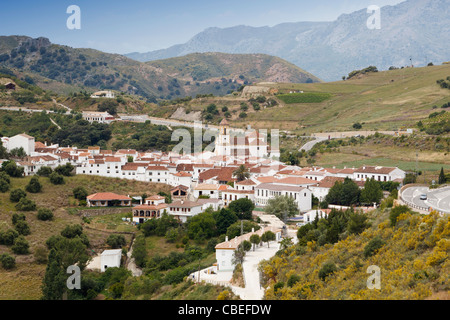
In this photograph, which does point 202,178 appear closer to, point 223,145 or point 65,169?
point 65,169

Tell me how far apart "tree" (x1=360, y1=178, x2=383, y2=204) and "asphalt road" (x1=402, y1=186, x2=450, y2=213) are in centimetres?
727

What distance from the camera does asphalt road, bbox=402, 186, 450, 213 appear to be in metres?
24.2

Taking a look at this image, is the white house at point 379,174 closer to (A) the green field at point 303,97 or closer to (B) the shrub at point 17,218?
(B) the shrub at point 17,218

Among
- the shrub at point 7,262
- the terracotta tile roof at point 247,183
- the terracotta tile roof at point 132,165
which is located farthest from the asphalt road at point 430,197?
the terracotta tile roof at point 132,165

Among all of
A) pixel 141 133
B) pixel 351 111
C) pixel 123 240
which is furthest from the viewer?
pixel 351 111

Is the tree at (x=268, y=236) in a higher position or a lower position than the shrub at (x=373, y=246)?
lower

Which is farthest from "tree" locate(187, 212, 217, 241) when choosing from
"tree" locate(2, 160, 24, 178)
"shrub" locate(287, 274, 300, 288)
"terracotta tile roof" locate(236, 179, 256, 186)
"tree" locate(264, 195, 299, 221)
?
"shrub" locate(287, 274, 300, 288)

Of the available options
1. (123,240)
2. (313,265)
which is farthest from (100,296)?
(313,265)

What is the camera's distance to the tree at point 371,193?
39.8 meters

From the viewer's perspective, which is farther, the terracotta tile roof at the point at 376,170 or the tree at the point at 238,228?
the terracotta tile roof at the point at 376,170

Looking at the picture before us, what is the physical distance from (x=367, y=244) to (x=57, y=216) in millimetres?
26432

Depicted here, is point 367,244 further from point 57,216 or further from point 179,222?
point 57,216

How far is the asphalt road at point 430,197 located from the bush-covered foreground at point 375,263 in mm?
1643
